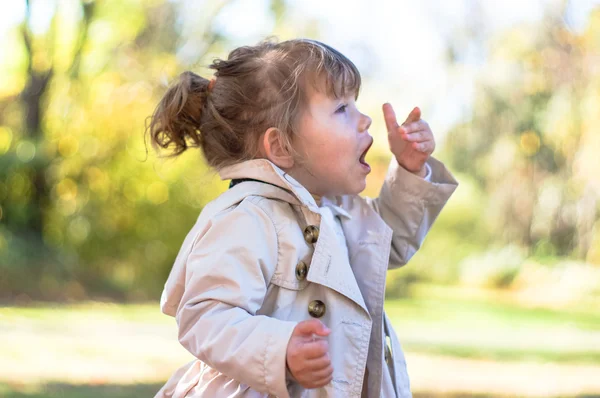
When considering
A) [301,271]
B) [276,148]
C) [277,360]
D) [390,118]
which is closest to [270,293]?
[301,271]

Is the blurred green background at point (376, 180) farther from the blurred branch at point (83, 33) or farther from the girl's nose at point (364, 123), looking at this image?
the girl's nose at point (364, 123)

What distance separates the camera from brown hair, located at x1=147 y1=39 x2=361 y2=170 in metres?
1.95

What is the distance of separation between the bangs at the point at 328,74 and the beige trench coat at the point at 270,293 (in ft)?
0.82

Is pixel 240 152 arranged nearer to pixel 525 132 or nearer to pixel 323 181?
pixel 323 181

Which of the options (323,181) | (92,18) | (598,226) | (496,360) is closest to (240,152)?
(323,181)

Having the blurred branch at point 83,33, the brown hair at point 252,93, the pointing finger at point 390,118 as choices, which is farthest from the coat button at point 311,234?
the blurred branch at point 83,33

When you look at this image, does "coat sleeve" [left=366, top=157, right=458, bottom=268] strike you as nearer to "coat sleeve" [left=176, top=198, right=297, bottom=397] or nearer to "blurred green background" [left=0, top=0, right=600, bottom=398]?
"coat sleeve" [left=176, top=198, right=297, bottom=397]

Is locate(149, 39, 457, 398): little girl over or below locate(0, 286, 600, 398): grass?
below

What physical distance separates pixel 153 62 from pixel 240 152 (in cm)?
787

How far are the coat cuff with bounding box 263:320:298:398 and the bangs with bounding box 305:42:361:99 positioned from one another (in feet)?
2.27

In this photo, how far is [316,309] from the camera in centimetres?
173

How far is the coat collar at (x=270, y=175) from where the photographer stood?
1819mm

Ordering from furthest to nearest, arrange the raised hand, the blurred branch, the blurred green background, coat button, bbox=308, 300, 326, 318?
the blurred branch
the blurred green background
the raised hand
coat button, bbox=308, 300, 326, 318

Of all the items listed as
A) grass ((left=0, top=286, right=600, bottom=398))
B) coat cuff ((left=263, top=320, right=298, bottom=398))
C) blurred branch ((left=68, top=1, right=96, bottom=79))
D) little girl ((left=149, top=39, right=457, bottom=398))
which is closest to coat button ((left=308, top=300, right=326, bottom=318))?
little girl ((left=149, top=39, right=457, bottom=398))
